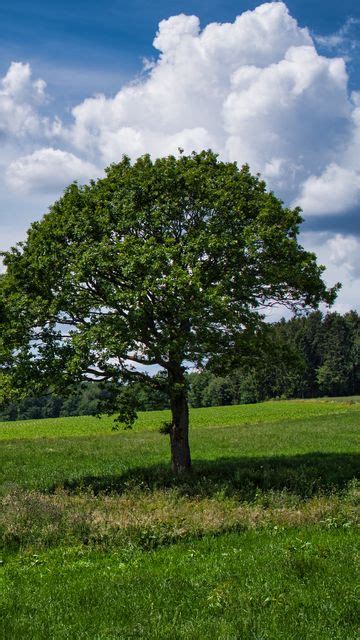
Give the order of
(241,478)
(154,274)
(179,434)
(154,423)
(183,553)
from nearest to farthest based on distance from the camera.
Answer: (183,553)
(154,274)
(241,478)
(179,434)
(154,423)

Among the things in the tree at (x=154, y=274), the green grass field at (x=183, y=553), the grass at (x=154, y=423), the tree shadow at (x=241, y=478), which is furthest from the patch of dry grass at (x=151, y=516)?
the grass at (x=154, y=423)

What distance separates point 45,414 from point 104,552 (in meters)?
159

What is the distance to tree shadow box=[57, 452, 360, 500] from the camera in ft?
68.6

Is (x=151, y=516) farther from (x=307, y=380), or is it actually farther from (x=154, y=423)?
(x=307, y=380)

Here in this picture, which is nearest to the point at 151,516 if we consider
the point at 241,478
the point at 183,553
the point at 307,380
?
the point at 183,553

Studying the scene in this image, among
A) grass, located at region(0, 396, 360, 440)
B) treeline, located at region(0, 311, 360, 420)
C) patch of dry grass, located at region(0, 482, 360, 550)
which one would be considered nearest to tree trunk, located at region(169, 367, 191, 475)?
patch of dry grass, located at region(0, 482, 360, 550)

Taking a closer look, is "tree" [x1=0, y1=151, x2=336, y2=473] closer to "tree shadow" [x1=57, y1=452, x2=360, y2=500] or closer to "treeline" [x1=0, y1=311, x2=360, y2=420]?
"tree shadow" [x1=57, y1=452, x2=360, y2=500]

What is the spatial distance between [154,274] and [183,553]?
1018cm

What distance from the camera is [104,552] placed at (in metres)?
13.9

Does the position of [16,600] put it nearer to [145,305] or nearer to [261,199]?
[145,305]

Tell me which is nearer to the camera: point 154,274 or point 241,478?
point 154,274

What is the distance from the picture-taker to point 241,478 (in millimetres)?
23656

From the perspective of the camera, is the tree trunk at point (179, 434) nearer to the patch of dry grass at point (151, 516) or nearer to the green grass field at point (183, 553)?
the green grass field at point (183, 553)

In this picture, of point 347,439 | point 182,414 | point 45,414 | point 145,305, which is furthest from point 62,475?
point 45,414
